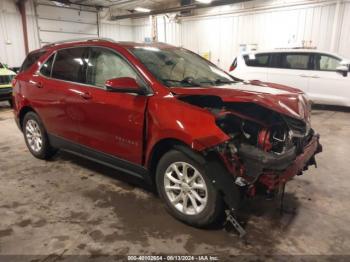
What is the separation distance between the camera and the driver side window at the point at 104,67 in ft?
8.91

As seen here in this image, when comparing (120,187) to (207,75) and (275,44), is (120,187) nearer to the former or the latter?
(207,75)

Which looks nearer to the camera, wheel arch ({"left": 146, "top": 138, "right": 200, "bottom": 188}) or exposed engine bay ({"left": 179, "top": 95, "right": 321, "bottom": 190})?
exposed engine bay ({"left": 179, "top": 95, "right": 321, "bottom": 190})

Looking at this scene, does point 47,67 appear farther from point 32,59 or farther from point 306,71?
point 306,71

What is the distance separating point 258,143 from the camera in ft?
7.00

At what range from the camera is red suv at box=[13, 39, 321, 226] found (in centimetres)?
208

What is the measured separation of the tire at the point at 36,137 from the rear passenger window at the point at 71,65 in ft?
2.42

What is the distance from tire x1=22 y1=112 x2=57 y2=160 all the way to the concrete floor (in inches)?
8.1

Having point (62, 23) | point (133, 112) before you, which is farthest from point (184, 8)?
point (133, 112)

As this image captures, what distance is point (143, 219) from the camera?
253 cm

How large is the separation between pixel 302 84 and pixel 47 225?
7045mm

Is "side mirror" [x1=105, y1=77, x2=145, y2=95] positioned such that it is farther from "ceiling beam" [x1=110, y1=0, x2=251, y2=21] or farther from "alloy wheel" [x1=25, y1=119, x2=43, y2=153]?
"ceiling beam" [x1=110, y1=0, x2=251, y2=21]

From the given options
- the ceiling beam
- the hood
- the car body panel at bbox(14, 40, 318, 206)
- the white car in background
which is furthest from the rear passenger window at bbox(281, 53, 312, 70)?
the hood

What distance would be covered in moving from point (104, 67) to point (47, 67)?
1.07 meters

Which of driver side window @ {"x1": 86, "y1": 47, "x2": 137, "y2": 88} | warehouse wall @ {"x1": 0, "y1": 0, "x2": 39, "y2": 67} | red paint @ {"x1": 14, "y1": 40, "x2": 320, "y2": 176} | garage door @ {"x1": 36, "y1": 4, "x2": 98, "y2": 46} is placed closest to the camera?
red paint @ {"x1": 14, "y1": 40, "x2": 320, "y2": 176}
